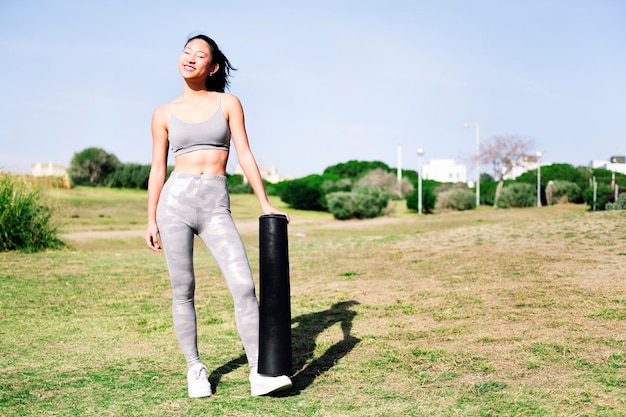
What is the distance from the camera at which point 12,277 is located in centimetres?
1093

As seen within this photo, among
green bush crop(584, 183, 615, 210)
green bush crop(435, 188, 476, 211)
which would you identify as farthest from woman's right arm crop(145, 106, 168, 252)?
green bush crop(435, 188, 476, 211)

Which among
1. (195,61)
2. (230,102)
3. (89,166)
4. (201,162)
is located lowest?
(201,162)

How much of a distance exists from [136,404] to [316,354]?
1.77 metres

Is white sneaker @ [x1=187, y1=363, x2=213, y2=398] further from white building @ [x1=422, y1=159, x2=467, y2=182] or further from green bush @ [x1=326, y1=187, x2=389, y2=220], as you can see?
white building @ [x1=422, y1=159, x2=467, y2=182]

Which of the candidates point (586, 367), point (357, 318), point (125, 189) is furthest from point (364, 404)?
point (125, 189)

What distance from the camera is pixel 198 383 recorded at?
4.27m

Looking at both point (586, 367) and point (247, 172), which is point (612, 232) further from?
point (247, 172)

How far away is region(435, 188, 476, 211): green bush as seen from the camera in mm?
37438

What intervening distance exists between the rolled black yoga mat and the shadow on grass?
27cm

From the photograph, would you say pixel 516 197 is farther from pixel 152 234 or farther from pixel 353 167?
pixel 152 234

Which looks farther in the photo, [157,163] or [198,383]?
[157,163]

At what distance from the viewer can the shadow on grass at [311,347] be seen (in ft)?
15.7

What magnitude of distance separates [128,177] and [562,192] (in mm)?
26591

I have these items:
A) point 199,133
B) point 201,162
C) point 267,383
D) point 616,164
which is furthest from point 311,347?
point 616,164
